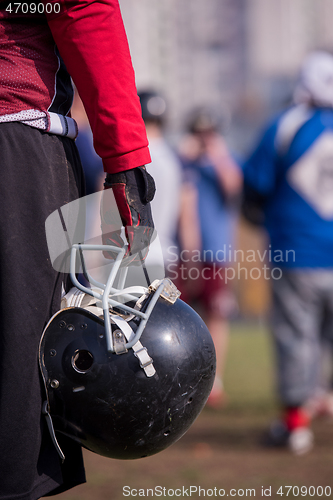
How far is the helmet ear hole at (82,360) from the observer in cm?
142

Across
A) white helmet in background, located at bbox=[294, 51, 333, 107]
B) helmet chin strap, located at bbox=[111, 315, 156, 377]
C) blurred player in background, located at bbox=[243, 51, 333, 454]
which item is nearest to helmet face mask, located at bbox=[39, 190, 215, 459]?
helmet chin strap, located at bbox=[111, 315, 156, 377]

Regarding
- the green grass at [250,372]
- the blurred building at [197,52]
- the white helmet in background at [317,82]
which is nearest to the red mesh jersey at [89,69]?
the white helmet in background at [317,82]

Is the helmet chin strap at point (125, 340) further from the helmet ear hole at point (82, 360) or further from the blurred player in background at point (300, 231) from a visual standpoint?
the blurred player in background at point (300, 231)

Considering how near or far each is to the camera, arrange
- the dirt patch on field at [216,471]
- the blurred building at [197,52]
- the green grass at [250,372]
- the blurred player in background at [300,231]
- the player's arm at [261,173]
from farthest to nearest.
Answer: the blurred building at [197,52] → the green grass at [250,372] → the player's arm at [261,173] → the blurred player in background at [300,231] → the dirt patch on field at [216,471]

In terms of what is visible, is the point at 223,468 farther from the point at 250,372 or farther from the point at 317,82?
the point at 250,372

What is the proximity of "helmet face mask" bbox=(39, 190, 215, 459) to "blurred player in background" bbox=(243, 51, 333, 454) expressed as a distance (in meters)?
2.31

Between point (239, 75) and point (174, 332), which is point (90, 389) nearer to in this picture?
point (174, 332)

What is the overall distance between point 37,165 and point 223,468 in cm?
240

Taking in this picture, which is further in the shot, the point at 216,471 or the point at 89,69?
the point at 216,471

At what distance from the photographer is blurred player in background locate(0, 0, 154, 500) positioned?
139 cm

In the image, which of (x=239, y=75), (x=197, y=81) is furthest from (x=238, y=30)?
(x=197, y=81)

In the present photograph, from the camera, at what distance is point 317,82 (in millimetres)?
3656

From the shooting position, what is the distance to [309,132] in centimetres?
360

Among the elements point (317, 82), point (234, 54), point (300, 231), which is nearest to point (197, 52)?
point (234, 54)
